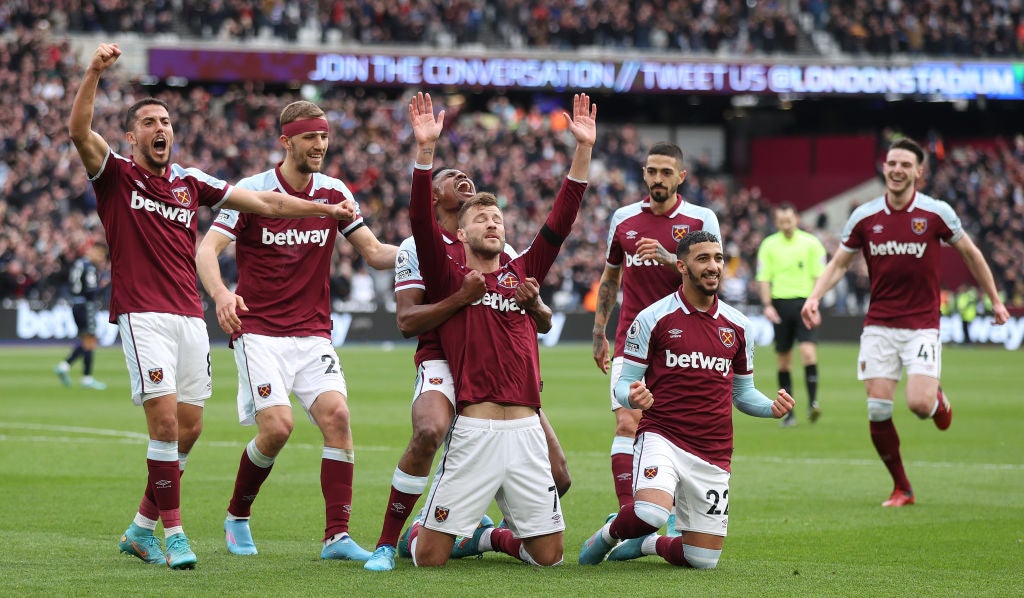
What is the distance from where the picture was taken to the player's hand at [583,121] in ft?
25.7

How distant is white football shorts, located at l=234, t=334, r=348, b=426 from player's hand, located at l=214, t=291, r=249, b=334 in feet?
2.18

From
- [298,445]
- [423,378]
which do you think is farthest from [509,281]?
[298,445]

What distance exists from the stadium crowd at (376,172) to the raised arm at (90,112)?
2442 centimetres

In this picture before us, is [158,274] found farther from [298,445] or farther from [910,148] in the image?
[298,445]

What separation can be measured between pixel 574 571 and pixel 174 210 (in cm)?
286

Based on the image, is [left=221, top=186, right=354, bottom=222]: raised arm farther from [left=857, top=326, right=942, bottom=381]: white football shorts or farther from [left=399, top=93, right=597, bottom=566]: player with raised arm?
[left=857, top=326, right=942, bottom=381]: white football shorts

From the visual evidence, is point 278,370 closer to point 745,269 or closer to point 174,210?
point 174,210

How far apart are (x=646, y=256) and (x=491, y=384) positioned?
1.67 metres

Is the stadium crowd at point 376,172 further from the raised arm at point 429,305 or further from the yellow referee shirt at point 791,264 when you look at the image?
the raised arm at point 429,305

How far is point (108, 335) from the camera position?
31719 millimetres

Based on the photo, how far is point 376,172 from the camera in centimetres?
3859

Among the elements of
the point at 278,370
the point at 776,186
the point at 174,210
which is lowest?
the point at 278,370

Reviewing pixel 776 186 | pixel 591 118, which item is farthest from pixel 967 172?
pixel 591 118

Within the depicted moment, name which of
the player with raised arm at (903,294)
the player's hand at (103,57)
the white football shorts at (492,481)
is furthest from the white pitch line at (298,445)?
the player's hand at (103,57)
